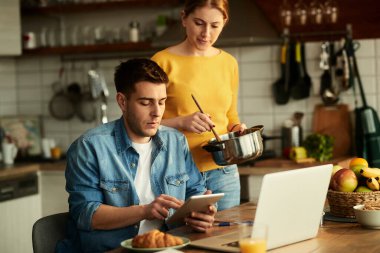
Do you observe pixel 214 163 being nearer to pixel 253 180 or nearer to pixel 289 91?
pixel 253 180

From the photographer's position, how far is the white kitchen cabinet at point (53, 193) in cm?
474

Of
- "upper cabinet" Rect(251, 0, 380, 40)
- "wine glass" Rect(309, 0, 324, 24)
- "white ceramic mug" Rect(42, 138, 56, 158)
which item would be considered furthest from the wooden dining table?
"white ceramic mug" Rect(42, 138, 56, 158)

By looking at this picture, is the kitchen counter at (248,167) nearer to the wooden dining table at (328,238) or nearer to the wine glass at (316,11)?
the wine glass at (316,11)

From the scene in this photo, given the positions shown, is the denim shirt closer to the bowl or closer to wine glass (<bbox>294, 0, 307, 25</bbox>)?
the bowl

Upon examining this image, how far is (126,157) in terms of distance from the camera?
2.49m

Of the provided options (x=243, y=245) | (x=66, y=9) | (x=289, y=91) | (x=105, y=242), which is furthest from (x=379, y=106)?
(x=243, y=245)

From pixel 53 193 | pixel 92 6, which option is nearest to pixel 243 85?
pixel 92 6

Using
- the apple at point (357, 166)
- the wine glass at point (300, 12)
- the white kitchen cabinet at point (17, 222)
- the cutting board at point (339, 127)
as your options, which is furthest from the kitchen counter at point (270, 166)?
the apple at point (357, 166)

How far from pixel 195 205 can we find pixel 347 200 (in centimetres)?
60

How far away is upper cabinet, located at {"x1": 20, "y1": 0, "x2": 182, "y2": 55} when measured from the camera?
16.4 feet

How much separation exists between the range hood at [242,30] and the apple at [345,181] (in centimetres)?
204

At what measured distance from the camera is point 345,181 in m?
2.52

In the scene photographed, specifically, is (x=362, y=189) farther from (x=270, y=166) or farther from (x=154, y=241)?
(x=270, y=166)

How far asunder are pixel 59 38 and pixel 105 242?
3185 mm
